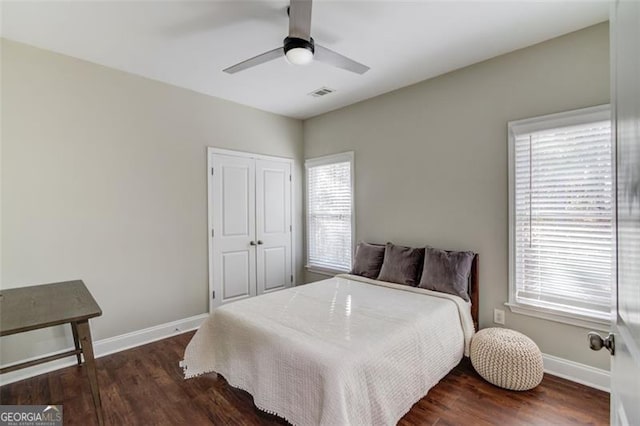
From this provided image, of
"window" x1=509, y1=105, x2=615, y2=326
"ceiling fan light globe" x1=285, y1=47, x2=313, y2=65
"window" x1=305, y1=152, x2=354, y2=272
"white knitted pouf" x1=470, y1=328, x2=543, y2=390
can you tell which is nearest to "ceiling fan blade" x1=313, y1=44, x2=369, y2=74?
"ceiling fan light globe" x1=285, y1=47, x2=313, y2=65

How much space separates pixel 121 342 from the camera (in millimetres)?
3002

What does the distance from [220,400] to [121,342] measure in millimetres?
1478

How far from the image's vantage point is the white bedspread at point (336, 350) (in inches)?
63.3

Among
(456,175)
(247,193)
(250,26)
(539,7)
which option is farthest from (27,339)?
(539,7)

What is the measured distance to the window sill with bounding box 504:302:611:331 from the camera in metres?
2.25

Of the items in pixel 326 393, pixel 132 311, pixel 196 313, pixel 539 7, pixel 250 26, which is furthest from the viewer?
pixel 196 313

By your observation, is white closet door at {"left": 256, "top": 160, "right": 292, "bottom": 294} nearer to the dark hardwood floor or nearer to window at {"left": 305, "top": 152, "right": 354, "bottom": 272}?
window at {"left": 305, "top": 152, "right": 354, "bottom": 272}

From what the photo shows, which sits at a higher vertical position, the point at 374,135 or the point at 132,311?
the point at 374,135

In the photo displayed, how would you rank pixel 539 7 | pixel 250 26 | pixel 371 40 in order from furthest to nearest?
pixel 371 40, pixel 250 26, pixel 539 7

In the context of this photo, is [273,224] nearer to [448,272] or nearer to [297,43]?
[448,272]

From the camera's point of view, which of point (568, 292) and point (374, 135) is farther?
point (374, 135)

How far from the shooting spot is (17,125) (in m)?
2.50

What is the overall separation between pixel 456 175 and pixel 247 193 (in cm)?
249

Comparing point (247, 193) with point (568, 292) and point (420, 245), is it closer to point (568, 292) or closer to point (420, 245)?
point (420, 245)
